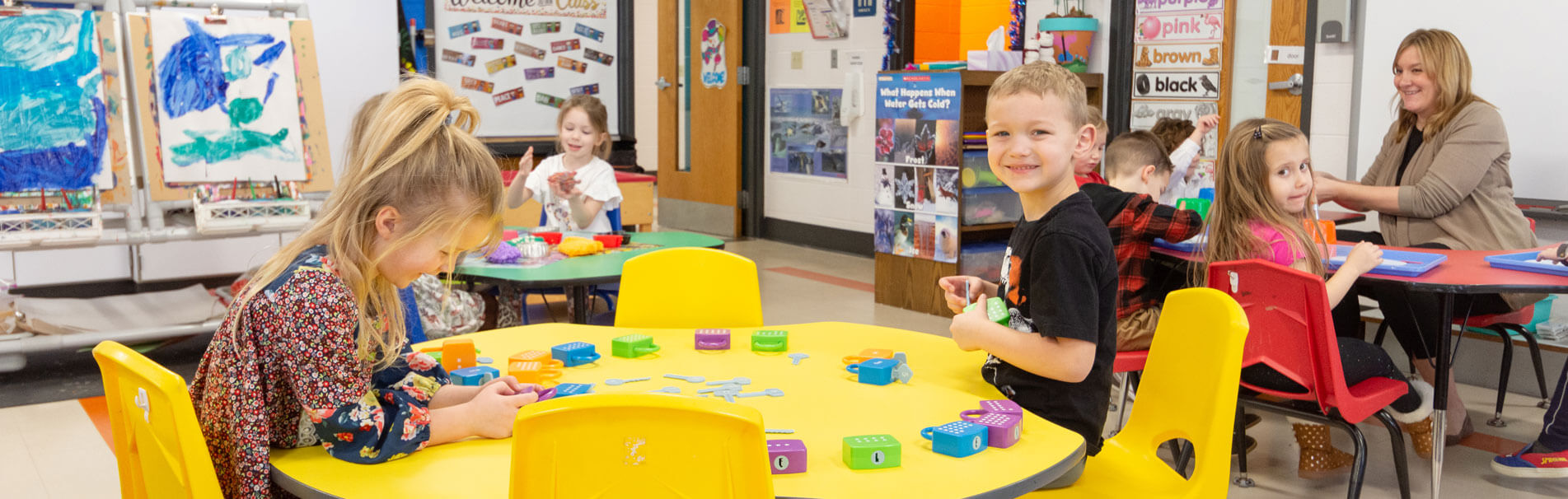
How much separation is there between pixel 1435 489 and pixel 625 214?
5.14 metres

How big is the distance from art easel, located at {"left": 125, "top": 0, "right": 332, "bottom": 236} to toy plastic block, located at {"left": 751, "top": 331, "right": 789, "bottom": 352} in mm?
3029

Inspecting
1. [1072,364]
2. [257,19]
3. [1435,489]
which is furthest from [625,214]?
[1072,364]

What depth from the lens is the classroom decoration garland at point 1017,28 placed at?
5.88m

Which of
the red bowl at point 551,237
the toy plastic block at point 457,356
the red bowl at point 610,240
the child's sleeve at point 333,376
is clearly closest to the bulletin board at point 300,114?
the red bowl at point 551,237

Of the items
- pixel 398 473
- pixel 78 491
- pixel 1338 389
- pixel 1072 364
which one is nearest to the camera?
pixel 398 473

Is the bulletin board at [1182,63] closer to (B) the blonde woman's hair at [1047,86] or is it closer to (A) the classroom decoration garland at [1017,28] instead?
(A) the classroom decoration garland at [1017,28]

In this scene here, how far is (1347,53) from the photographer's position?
15.9ft

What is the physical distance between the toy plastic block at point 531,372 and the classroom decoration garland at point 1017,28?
170 inches

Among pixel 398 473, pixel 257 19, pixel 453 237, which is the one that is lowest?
pixel 398 473

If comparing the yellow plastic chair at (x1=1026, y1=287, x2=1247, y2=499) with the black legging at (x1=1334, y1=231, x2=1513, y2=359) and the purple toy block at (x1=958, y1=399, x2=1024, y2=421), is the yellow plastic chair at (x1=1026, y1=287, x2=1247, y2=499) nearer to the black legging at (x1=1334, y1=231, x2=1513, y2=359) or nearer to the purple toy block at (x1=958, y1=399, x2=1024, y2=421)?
the purple toy block at (x1=958, y1=399, x2=1024, y2=421)

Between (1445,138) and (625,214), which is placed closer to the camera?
(1445,138)

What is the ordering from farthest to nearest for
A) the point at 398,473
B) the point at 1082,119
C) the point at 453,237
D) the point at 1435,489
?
the point at 1435,489 → the point at 1082,119 → the point at 453,237 → the point at 398,473

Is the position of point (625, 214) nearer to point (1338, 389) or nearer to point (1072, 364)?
point (1338, 389)

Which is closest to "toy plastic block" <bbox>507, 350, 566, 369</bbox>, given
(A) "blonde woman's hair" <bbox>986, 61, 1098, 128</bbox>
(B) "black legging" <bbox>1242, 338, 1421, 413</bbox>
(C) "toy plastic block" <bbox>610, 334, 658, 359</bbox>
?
(C) "toy plastic block" <bbox>610, 334, 658, 359</bbox>
